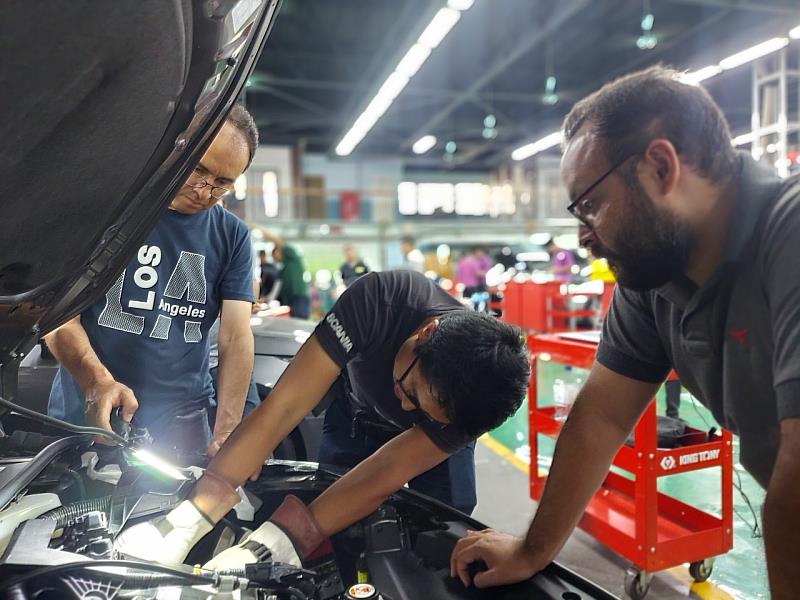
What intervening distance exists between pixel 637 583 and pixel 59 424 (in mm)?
1946

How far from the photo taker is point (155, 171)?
3.33 feet

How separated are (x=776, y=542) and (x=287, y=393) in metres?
0.97

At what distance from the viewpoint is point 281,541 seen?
45.7 inches

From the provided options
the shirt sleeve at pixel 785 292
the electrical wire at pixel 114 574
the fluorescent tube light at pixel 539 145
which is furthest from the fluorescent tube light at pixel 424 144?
the electrical wire at pixel 114 574

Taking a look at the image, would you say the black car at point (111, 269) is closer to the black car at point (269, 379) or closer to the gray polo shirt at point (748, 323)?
the gray polo shirt at point (748, 323)

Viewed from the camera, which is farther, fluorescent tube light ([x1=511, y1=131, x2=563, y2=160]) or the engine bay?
fluorescent tube light ([x1=511, y1=131, x2=563, y2=160])

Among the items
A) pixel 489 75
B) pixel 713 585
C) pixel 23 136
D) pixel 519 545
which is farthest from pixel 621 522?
pixel 489 75

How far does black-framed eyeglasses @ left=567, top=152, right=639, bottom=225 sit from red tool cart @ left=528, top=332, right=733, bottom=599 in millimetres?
1146

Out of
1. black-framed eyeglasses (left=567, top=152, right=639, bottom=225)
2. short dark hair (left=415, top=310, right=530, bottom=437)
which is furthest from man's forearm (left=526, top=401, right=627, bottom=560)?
black-framed eyeglasses (left=567, top=152, right=639, bottom=225)

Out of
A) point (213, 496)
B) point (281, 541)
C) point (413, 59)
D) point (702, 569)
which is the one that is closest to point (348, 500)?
point (281, 541)

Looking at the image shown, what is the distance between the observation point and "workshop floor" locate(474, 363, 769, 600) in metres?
2.19

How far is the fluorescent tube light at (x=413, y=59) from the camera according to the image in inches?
294

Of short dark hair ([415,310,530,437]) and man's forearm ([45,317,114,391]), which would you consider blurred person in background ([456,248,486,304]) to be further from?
short dark hair ([415,310,530,437])

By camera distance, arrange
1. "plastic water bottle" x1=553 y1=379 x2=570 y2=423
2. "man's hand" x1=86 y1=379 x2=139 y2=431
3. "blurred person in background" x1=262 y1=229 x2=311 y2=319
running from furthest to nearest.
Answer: "blurred person in background" x1=262 y1=229 x2=311 y2=319, "plastic water bottle" x1=553 y1=379 x2=570 y2=423, "man's hand" x1=86 y1=379 x2=139 y2=431
